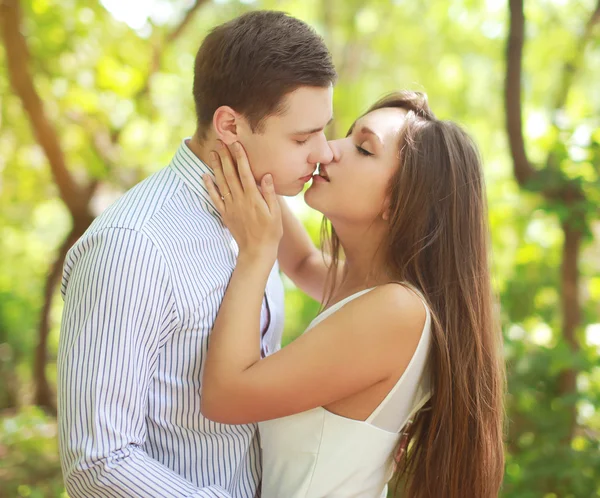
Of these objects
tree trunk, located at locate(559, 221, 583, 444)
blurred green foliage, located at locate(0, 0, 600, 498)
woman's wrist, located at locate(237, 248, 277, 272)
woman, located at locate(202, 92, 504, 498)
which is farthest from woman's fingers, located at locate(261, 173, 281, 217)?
tree trunk, located at locate(559, 221, 583, 444)

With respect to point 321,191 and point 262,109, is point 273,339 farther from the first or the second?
point 262,109

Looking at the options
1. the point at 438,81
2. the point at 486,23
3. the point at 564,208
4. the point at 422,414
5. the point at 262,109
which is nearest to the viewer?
the point at 262,109

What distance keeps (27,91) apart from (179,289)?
A: 2.88 m

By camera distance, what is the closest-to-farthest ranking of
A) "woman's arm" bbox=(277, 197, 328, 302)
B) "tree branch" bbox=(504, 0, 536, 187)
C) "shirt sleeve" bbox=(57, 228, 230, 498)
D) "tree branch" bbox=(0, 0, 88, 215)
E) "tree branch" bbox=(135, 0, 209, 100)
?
"shirt sleeve" bbox=(57, 228, 230, 498) → "woman's arm" bbox=(277, 197, 328, 302) → "tree branch" bbox=(504, 0, 536, 187) → "tree branch" bbox=(0, 0, 88, 215) → "tree branch" bbox=(135, 0, 209, 100)

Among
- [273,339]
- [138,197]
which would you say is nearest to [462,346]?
[273,339]

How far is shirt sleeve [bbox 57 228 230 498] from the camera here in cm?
148

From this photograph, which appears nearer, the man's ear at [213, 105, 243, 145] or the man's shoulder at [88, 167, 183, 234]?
the man's shoulder at [88, 167, 183, 234]

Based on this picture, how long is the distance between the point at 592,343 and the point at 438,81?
15.2ft

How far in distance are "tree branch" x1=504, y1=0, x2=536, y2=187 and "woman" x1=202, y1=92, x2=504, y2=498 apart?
1.53 metres

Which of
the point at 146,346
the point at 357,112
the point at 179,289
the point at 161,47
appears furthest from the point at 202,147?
the point at 357,112

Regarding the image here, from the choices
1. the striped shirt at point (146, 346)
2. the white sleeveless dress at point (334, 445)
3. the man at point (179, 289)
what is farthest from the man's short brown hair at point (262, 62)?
the white sleeveless dress at point (334, 445)

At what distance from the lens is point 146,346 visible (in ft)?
5.07

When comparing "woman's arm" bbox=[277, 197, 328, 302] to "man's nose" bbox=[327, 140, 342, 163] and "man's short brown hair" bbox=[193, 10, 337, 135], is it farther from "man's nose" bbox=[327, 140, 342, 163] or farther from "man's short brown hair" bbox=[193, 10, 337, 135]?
"man's short brown hair" bbox=[193, 10, 337, 135]

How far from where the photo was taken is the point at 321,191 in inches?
81.0
